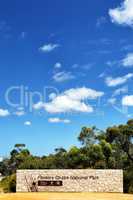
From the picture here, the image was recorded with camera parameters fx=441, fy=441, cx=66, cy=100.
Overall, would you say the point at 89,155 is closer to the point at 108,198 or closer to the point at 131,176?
the point at 131,176

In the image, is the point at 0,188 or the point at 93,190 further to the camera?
the point at 0,188

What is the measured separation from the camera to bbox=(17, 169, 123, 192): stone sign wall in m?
47.7

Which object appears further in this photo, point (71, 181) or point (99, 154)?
point (99, 154)

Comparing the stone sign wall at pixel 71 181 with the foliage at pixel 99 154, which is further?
the foliage at pixel 99 154

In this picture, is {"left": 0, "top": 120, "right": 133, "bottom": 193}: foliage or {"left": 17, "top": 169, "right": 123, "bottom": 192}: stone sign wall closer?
{"left": 17, "top": 169, "right": 123, "bottom": 192}: stone sign wall

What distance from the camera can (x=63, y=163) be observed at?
66.5 m

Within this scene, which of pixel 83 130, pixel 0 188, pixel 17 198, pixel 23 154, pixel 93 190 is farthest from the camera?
pixel 23 154

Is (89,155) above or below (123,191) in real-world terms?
above

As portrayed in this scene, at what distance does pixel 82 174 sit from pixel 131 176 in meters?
6.03

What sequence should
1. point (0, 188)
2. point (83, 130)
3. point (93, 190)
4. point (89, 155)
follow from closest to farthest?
point (93, 190) → point (0, 188) → point (89, 155) → point (83, 130)

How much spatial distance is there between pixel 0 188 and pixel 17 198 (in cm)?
1747

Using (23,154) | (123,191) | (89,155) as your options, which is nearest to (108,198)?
(123,191)

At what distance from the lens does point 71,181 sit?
48.2 metres

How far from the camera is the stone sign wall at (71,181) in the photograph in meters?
47.7
